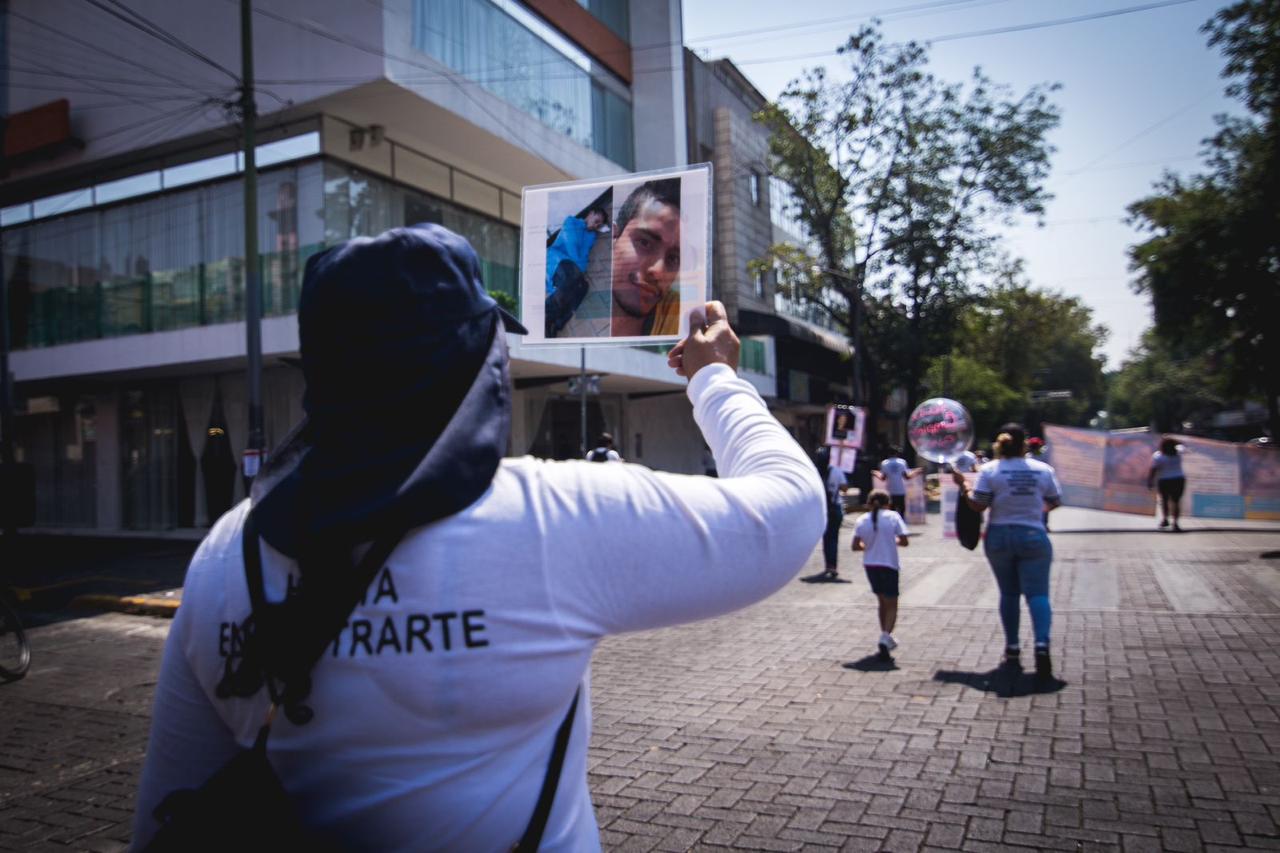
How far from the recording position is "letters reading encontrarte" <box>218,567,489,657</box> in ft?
3.66

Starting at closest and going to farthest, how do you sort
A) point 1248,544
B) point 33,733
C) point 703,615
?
point 703,615 < point 33,733 < point 1248,544

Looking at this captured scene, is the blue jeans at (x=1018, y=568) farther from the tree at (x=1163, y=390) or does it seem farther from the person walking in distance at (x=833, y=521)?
the tree at (x=1163, y=390)

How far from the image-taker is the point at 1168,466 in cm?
1697

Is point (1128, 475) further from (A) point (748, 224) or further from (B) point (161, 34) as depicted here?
(B) point (161, 34)

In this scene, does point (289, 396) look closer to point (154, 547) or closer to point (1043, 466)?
point (154, 547)

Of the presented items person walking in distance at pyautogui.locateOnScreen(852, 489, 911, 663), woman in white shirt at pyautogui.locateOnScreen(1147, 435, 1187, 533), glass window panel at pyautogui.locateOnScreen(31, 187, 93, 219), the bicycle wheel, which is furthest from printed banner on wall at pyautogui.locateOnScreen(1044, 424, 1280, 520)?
glass window panel at pyautogui.locateOnScreen(31, 187, 93, 219)

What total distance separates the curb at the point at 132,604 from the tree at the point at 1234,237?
60.7ft

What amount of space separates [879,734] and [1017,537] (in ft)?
7.56

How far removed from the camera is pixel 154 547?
17.8 meters

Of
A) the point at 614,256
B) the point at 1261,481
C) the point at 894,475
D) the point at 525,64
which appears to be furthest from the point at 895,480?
the point at 614,256

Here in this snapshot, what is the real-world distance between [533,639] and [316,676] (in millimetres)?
281

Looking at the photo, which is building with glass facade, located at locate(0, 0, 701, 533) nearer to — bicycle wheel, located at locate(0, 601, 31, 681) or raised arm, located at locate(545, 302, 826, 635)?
bicycle wheel, located at locate(0, 601, 31, 681)

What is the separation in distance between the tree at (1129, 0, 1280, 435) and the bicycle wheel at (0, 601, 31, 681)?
1895cm

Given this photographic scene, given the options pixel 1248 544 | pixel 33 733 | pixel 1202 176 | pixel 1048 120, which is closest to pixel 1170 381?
pixel 1048 120
